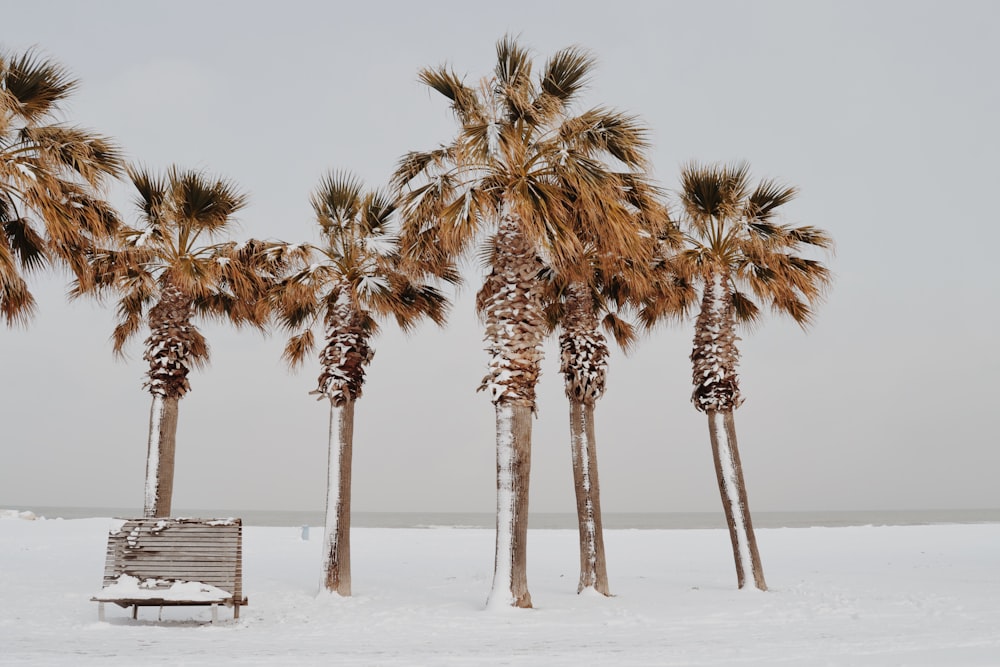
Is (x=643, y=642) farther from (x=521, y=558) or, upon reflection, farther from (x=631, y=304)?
(x=631, y=304)

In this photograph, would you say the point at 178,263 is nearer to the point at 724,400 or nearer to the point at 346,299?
the point at 346,299

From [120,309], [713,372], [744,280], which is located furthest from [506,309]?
[120,309]

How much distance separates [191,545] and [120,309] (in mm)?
8069

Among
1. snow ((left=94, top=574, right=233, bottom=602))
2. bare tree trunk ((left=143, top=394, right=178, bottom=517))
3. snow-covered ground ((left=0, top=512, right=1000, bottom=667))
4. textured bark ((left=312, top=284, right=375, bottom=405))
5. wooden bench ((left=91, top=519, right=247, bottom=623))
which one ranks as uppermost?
textured bark ((left=312, top=284, right=375, bottom=405))

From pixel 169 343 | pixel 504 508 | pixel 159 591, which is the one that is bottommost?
pixel 159 591

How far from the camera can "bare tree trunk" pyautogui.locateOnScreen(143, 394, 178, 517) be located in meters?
15.8

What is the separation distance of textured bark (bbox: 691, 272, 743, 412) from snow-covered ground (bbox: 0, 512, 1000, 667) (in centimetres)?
386

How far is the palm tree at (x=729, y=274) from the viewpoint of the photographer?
17.2 meters

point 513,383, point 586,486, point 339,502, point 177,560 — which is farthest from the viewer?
point 586,486

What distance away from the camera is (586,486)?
53.2ft

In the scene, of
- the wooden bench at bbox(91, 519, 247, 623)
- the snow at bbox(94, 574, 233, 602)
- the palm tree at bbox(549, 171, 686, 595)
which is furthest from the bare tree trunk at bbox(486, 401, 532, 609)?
the snow at bbox(94, 574, 233, 602)

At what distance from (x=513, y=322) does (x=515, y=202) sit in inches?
77.9

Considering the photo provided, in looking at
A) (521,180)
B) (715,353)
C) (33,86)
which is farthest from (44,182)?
(715,353)

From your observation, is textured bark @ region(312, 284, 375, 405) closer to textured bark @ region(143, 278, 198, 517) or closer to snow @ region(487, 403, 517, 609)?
textured bark @ region(143, 278, 198, 517)
